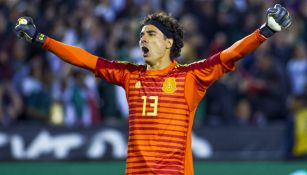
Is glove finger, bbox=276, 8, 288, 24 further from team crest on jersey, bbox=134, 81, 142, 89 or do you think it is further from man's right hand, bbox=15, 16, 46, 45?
man's right hand, bbox=15, 16, 46, 45

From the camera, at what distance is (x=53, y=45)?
7.22 meters

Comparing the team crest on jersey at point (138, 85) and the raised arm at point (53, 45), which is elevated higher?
the raised arm at point (53, 45)

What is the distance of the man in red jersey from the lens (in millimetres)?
6898

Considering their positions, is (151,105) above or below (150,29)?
below

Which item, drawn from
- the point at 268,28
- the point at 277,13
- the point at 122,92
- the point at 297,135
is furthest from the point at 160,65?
the point at 122,92

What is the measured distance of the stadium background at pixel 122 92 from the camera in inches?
478

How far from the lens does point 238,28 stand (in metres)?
14.7

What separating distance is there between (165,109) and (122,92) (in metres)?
6.32

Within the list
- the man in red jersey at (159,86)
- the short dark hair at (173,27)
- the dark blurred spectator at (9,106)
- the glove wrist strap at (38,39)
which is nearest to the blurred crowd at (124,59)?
the dark blurred spectator at (9,106)

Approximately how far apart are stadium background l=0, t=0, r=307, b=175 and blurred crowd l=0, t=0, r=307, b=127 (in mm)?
17

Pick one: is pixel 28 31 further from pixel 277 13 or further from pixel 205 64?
pixel 277 13

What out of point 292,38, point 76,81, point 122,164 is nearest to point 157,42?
point 122,164

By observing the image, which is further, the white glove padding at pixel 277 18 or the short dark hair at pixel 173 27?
the short dark hair at pixel 173 27

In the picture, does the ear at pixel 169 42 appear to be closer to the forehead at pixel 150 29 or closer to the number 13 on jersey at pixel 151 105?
the forehead at pixel 150 29
